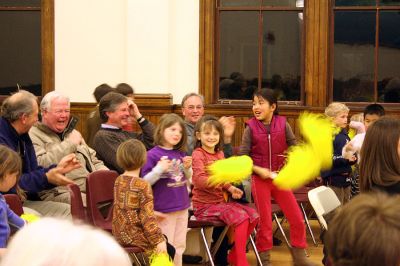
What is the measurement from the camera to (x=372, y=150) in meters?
3.54

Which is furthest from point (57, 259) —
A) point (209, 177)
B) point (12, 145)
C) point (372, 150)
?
point (209, 177)

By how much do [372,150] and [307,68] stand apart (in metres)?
4.84

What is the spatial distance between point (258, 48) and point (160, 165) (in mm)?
3547

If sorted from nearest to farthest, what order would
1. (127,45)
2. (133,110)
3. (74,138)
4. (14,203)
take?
1. (14,203)
2. (74,138)
3. (133,110)
4. (127,45)

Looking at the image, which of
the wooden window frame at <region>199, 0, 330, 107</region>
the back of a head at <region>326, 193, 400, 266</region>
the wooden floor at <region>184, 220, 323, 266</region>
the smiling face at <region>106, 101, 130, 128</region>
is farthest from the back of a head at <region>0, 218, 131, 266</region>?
the wooden window frame at <region>199, 0, 330, 107</region>

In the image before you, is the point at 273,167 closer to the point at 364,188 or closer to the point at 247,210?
the point at 247,210

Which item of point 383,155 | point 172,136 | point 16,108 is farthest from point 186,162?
point 383,155

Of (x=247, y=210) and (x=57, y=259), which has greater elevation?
(x=57, y=259)

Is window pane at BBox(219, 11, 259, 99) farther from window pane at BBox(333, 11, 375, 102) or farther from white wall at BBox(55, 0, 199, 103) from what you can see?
window pane at BBox(333, 11, 375, 102)

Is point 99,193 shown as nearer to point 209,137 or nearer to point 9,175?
point 209,137

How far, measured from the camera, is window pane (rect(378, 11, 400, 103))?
8242 millimetres

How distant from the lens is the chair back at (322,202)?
4.15 m

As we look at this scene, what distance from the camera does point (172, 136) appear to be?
5426 millimetres

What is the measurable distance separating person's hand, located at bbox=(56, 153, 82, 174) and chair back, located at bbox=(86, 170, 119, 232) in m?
0.21
